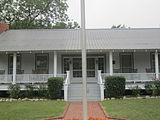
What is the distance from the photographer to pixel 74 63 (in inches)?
748

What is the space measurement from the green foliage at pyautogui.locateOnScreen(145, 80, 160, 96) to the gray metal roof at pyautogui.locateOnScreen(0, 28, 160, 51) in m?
2.89

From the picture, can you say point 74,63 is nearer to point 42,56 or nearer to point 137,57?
point 42,56

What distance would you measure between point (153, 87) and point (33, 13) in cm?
2467

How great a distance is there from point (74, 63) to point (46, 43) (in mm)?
2969

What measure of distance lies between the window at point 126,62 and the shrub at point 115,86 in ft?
12.1

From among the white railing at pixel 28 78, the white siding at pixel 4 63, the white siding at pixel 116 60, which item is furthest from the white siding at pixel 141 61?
A: the white siding at pixel 4 63

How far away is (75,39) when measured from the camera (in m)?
20.3

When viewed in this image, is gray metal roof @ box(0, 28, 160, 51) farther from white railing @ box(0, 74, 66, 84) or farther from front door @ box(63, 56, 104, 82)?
white railing @ box(0, 74, 66, 84)

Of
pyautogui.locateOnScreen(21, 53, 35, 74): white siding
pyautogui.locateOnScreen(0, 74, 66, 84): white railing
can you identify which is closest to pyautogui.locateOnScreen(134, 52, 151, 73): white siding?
pyautogui.locateOnScreen(0, 74, 66, 84): white railing

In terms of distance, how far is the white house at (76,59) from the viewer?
16.5 meters

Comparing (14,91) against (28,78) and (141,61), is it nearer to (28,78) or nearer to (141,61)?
(28,78)

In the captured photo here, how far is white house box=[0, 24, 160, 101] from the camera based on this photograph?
1653 cm

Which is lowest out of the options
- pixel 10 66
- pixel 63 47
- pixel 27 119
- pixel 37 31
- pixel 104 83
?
pixel 27 119

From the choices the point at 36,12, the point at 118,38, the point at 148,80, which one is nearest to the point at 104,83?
the point at 148,80
